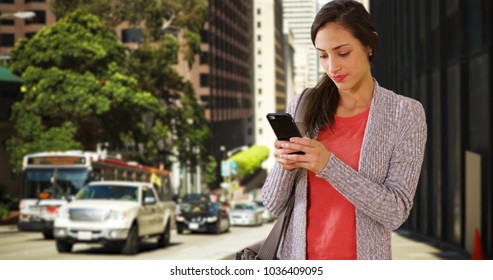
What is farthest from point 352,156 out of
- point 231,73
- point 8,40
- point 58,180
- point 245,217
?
point 245,217

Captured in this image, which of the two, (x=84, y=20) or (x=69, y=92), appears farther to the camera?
(x=84, y=20)

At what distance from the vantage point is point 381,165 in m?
2.75

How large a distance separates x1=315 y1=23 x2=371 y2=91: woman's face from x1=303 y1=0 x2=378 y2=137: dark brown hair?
0.02 m

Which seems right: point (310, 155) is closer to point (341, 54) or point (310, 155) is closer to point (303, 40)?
point (341, 54)

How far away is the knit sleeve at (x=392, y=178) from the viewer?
261 cm

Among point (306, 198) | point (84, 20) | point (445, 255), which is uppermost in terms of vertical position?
point (84, 20)

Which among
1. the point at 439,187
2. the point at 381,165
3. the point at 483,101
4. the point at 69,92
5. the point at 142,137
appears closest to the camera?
the point at 381,165

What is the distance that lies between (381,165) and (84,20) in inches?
1237

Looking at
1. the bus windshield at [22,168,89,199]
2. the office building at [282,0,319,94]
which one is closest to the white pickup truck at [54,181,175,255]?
the bus windshield at [22,168,89,199]

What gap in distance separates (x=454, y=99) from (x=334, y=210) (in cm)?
1233

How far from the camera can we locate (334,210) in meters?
2.76

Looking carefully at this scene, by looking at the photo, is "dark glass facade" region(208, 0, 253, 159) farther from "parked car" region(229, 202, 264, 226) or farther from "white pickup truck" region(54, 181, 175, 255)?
"parked car" region(229, 202, 264, 226)

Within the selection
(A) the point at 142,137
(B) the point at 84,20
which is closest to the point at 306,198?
(A) the point at 142,137

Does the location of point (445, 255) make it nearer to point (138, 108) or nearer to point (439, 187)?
point (439, 187)
